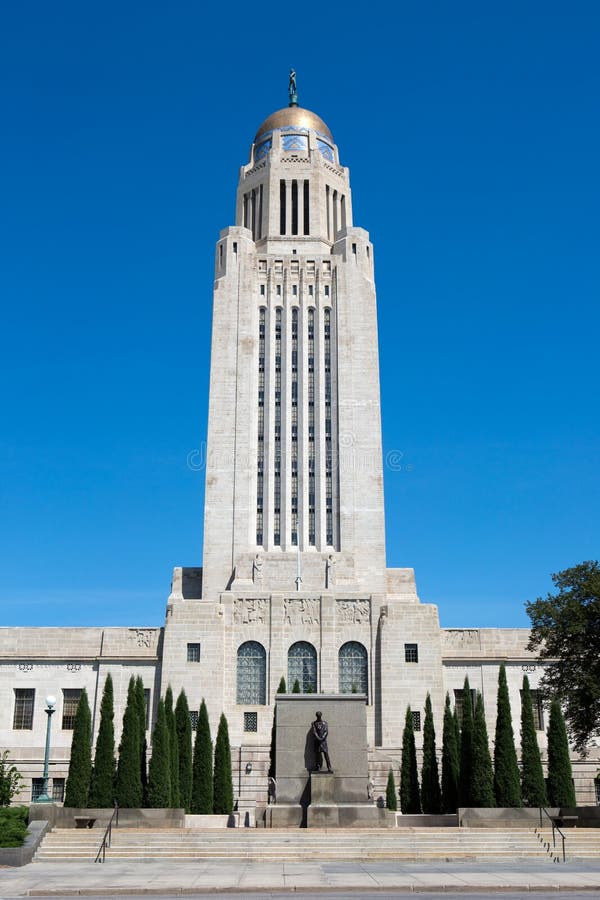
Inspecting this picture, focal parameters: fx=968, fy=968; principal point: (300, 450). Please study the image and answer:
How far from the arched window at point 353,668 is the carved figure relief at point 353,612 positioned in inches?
46.8

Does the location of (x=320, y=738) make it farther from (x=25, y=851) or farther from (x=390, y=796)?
(x=390, y=796)

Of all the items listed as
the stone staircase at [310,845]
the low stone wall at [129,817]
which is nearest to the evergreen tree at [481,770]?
the stone staircase at [310,845]

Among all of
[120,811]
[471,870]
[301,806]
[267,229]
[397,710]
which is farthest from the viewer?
[267,229]

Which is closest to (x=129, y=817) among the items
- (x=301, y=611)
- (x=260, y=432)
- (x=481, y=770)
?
(x=481, y=770)

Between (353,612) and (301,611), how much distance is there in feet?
9.45

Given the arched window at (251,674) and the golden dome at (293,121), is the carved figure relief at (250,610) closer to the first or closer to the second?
→ the arched window at (251,674)

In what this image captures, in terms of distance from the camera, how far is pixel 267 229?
6588 centimetres

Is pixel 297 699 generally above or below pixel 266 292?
below

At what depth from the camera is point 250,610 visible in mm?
53344

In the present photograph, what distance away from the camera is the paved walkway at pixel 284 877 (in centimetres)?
1925

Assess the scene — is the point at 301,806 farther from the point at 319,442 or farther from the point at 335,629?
the point at 319,442

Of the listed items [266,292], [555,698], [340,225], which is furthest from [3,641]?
[340,225]

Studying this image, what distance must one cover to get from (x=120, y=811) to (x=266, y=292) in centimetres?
3860

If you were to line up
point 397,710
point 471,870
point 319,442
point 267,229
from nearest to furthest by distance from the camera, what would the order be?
point 471,870 → point 397,710 → point 319,442 → point 267,229
